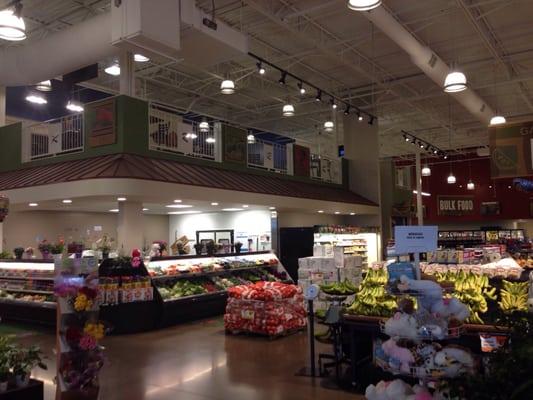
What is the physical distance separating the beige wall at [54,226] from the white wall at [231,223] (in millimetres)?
1309

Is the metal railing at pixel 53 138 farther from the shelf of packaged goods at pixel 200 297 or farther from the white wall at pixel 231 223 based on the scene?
the white wall at pixel 231 223

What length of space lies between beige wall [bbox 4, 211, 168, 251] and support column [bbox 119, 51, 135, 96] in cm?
565

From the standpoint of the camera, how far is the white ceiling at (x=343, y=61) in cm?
1082

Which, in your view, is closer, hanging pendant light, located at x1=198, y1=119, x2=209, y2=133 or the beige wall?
hanging pendant light, located at x1=198, y1=119, x2=209, y2=133

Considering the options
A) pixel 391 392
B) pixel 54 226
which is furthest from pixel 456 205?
pixel 391 392

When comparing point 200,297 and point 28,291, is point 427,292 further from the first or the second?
point 28,291

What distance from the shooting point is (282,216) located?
14.1m

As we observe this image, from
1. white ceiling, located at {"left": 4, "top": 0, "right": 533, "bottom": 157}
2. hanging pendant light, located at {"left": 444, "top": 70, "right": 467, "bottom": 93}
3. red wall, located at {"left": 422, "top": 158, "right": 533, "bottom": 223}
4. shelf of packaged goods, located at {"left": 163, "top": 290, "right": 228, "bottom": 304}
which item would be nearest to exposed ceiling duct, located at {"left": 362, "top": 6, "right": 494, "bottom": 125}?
white ceiling, located at {"left": 4, "top": 0, "right": 533, "bottom": 157}

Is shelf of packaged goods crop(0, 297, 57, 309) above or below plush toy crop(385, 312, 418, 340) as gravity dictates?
below

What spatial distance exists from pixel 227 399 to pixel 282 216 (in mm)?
9043

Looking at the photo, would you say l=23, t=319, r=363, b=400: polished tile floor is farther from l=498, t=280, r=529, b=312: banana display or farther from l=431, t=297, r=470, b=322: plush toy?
l=431, t=297, r=470, b=322: plush toy

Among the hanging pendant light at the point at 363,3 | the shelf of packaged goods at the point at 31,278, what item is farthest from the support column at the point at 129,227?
the hanging pendant light at the point at 363,3

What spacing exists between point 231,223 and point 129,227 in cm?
545

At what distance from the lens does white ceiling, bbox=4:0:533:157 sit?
426 inches
